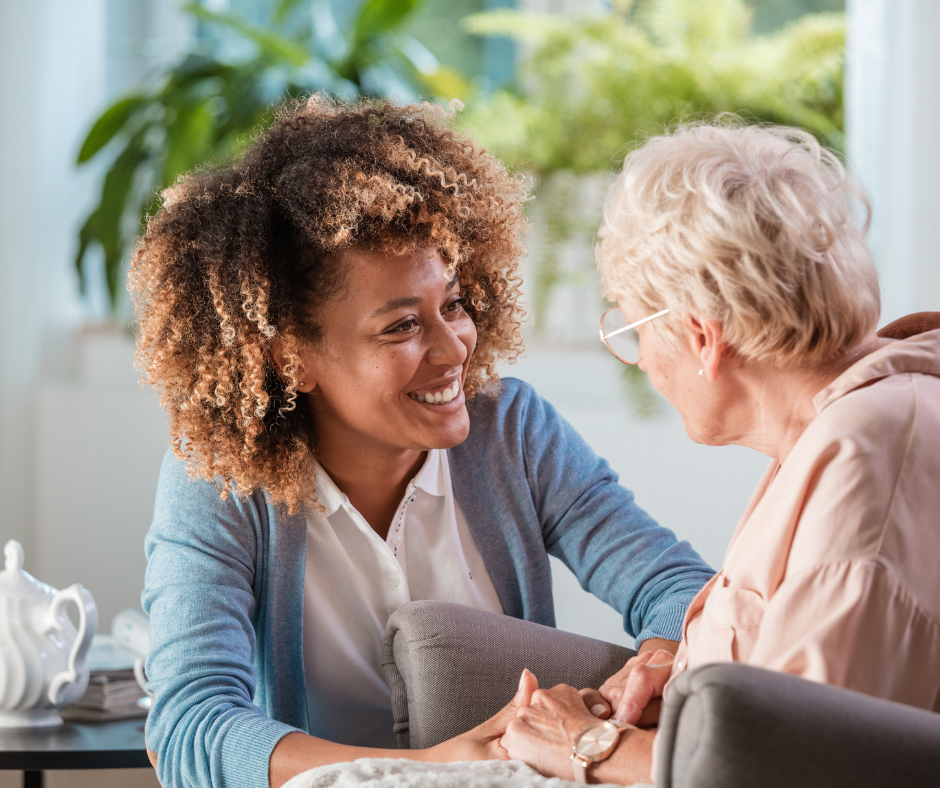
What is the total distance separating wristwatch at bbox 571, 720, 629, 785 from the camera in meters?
1.03

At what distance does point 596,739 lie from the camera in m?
1.05

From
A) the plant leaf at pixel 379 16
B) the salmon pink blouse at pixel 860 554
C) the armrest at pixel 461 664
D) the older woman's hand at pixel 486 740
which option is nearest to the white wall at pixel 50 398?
the plant leaf at pixel 379 16

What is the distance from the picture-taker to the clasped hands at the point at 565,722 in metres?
1.03

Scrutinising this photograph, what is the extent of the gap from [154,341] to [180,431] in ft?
0.46

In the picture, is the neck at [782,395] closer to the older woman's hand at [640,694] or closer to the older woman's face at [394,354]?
the older woman's hand at [640,694]

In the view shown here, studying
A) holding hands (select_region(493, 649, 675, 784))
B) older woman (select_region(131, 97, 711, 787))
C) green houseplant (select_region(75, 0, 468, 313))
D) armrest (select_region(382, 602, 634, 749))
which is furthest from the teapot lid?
green houseplant (select_region(75, 0, 468, 313))

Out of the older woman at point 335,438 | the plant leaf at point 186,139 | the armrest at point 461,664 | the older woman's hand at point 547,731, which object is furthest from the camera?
the plant leaf at point 186,139

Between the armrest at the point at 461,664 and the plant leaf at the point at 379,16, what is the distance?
201cm

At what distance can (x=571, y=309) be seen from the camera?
2807 mm

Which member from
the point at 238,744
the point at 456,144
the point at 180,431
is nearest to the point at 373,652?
the point at 238,744

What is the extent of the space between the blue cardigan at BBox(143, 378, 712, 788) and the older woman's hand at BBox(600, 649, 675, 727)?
16 cm

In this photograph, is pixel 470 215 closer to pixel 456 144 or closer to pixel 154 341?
pixel 456 144

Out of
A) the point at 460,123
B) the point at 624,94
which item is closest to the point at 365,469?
the point at 460,123

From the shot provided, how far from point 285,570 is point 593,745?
1.66 feet
